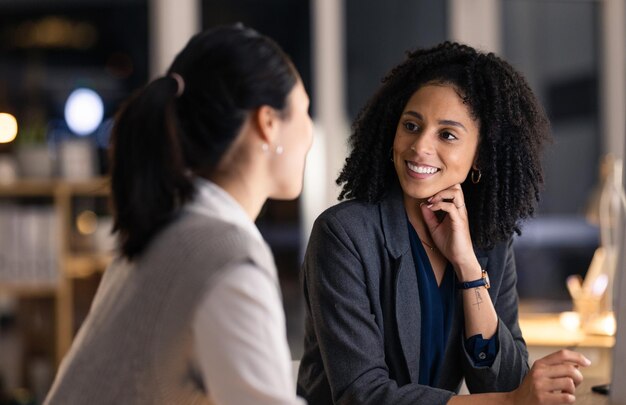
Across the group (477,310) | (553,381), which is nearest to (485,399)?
(553,381)

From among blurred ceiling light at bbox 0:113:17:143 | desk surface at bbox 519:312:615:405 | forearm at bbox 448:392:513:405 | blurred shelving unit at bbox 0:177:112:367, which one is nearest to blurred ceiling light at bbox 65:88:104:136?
blurred ceiling light at bbox 0:113:17:143

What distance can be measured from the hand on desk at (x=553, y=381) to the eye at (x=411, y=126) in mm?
569

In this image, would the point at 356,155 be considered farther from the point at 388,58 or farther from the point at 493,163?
the point at 388,58

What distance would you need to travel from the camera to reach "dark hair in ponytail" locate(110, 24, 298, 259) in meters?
1.32

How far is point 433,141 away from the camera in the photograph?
6.64 ft

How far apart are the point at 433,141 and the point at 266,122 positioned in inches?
Answer: 28.0

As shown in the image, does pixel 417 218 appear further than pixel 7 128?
No

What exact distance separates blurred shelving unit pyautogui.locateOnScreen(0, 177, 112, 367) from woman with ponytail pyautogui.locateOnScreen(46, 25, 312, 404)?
3517 mm

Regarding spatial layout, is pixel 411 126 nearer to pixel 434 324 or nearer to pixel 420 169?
pixel 420 169

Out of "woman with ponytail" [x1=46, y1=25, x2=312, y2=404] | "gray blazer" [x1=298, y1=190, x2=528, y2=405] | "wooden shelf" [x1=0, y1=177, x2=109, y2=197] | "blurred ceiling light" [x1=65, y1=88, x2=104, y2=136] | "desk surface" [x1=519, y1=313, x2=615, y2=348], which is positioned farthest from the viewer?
"blurred ceiling light" [x1=65, y1=88, x2=104, y2=136]

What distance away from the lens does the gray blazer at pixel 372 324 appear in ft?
5.97

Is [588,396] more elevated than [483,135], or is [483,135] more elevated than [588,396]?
[483,135]

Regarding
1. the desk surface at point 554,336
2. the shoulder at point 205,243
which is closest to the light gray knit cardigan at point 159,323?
the shoulder at point 205,243

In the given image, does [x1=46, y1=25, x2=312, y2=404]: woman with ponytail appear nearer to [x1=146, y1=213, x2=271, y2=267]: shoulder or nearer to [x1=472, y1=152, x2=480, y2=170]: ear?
[x1=146, y1=213, x2=271, y2=267]: shoulder
